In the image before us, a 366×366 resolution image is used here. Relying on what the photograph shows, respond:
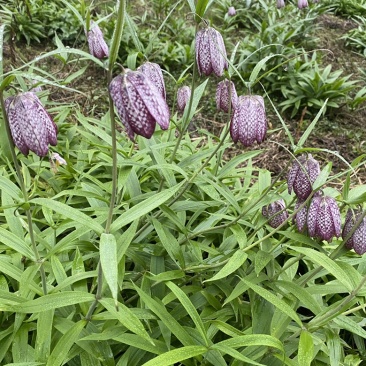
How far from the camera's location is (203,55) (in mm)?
1595

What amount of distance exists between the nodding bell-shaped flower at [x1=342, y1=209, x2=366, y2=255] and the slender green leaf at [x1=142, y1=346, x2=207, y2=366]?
22.1 inches

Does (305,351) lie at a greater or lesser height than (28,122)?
lesser

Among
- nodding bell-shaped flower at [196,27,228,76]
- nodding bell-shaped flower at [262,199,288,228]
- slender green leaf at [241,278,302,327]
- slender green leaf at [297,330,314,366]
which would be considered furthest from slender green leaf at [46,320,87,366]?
nodding bell-shaped flower at [196,27,228,76]

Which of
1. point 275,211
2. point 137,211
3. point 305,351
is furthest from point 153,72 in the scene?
point 305,351

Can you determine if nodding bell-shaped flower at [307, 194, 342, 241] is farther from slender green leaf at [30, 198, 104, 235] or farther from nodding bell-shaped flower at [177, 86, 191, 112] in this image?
nodding bell-shaped flower at [177, 86, 191, 112]

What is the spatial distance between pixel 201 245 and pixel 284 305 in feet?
1.61

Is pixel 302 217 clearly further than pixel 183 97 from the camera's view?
No

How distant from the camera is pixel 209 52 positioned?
1585 millimetres

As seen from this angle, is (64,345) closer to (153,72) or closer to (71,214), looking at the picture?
(71,214)

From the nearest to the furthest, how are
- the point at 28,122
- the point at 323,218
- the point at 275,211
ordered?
the point at 28,122
the point at 323,218
the point at 275,211

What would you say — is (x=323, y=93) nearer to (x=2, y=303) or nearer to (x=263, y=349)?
(x=263, y=349)

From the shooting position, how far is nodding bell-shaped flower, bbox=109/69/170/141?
41.3 inches

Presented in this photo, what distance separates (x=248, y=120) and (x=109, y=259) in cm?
68

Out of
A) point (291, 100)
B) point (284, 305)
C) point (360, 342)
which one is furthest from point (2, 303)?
point (291, 100)
